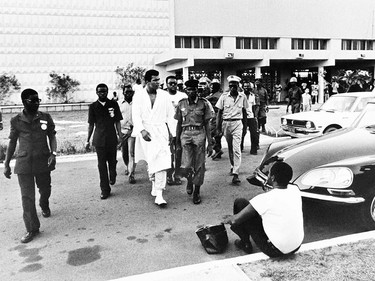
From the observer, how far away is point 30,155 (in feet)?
15.8

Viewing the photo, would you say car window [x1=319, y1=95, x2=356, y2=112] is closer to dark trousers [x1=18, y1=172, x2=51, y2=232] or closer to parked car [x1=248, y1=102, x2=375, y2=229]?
parked car [x1=248, y1=102, x2=375, y2=229]

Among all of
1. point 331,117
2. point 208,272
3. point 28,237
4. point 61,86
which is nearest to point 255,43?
point 61,86

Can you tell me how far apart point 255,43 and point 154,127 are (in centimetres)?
3155

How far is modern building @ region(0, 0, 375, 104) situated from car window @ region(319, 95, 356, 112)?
58.3 ft

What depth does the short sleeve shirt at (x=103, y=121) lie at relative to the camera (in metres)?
6.25

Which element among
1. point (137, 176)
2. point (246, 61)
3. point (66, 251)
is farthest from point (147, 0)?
point (66, 251)

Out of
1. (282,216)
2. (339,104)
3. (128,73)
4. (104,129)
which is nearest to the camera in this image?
(282,216)

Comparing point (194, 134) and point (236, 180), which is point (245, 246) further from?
point (236, 180)

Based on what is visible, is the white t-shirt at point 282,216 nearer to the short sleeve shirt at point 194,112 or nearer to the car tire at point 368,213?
the car tire at point 368,213

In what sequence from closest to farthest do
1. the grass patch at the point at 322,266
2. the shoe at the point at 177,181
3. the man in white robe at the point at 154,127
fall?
the grass patch at the point at 322,266 → the man in white robe at the point at 154,127 → the shoe at the point at 177,181

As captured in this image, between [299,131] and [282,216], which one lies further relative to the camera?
[299,131]

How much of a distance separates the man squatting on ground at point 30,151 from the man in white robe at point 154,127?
1343 millimetres

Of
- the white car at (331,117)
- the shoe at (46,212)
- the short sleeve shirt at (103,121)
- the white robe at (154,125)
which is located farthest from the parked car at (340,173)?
the white car at (331,117)

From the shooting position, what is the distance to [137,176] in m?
7.74
